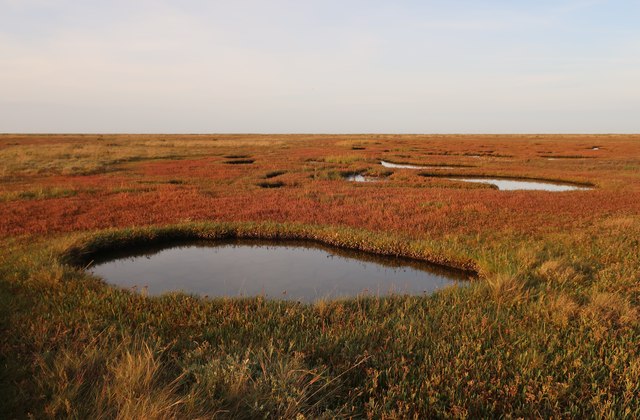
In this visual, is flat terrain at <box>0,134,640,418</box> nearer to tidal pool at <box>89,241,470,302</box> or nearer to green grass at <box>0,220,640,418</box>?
green grass at <box>0,220,640,418</box>

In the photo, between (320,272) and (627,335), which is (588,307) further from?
(320,272)

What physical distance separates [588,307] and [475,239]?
6.23 metres

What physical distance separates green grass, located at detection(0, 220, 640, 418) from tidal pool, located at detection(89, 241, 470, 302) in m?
1.77

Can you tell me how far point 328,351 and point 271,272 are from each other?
19.3 ft

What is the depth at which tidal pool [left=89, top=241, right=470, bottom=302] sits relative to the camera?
31.6ft

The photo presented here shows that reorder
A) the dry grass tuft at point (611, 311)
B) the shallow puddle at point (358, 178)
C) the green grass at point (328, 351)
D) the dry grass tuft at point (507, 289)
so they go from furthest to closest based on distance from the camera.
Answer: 1. the shallow puddle at point (358, 178)
2. the dry grass tuft at point (507, 289)
3. the dry grass tuft at point (611, 311)
4. the green grass at point (328, 351)

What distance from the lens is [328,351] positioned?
5.25 m

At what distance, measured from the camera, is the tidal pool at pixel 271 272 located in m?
9.63

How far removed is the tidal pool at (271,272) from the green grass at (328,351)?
5.81ft

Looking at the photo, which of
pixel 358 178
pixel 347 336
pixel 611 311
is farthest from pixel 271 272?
pixel 358 178

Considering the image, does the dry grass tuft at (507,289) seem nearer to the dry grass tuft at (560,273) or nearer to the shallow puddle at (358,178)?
the dry grass tuft at (560,273)

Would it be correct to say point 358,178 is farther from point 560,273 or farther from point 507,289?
point 507,289

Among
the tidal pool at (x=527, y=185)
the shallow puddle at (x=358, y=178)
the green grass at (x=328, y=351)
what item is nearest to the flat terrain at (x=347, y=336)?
the green grass at (x=328, y=351)

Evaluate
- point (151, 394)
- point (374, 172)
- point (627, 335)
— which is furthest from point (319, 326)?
point (374, 172)
